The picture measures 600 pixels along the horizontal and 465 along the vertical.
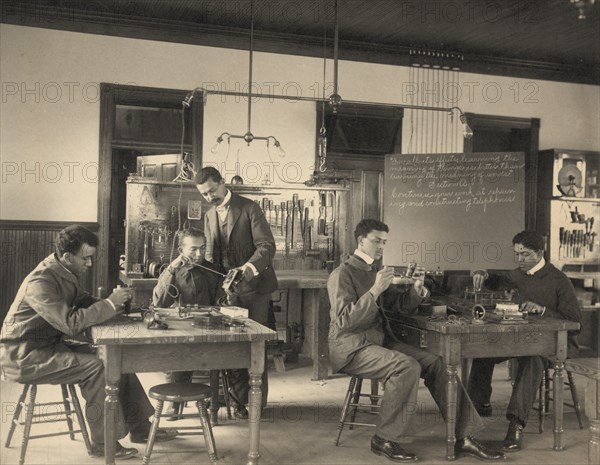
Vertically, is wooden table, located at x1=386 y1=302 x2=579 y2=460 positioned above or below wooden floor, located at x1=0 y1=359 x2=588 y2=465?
above

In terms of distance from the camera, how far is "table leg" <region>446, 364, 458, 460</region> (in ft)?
13.1

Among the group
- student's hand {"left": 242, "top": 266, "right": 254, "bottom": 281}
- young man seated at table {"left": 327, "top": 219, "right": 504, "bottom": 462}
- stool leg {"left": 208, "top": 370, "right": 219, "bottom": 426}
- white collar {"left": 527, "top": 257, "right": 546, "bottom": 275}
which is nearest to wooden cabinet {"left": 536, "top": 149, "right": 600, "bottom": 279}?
white collar {"left": 527, "top": 257, "right": 546, "bottom": 275}

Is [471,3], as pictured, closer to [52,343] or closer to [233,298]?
[233,298]

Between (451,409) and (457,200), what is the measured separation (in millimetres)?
2696

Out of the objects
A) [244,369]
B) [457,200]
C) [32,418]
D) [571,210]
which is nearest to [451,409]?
[244,369]

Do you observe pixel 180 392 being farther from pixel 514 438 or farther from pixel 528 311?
pixel 528 311

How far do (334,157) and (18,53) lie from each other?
354cm

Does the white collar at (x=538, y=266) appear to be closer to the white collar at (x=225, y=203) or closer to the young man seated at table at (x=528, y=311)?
the young man seated at table at (x=528, y=311)

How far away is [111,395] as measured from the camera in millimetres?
3467

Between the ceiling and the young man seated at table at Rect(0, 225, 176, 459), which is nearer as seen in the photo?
the young man seated at table at Rect(0, 225, 176, 459)

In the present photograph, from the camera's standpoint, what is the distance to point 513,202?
243 inches

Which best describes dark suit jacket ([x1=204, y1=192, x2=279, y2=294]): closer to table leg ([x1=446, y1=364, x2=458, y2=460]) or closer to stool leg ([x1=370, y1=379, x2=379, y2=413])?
stool leg ([x1=370, y1=379, x2=379, y2=413])

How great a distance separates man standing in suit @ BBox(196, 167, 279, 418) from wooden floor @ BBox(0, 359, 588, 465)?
1.23ft

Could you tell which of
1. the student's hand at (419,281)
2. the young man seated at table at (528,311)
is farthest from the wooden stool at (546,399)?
the student's hand at (419,281)
